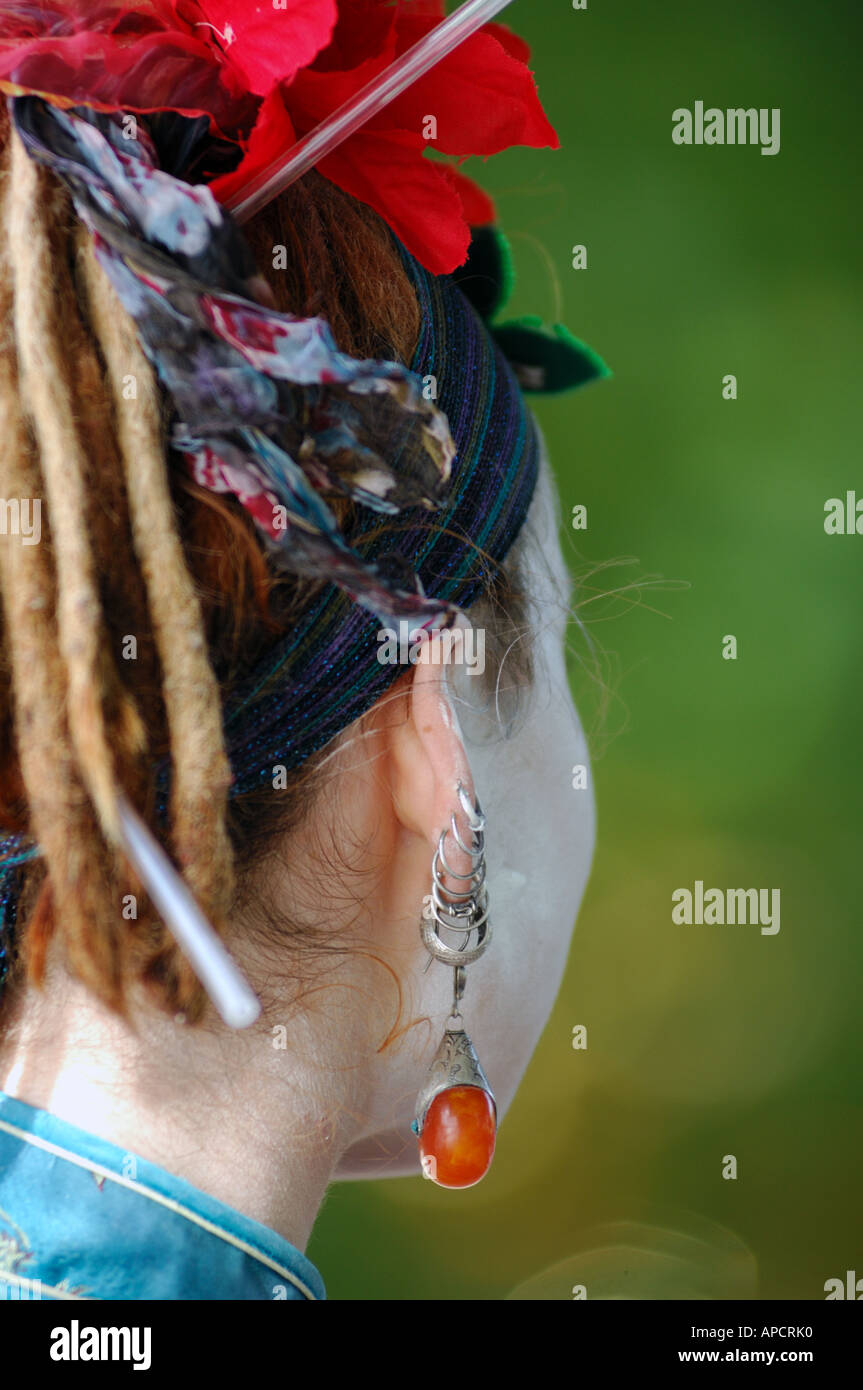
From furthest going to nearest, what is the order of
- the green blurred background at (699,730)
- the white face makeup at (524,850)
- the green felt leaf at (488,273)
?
the green blurred background at (699,730) → the green felt leaf at (488,273) → the white face makeup at (524,850)

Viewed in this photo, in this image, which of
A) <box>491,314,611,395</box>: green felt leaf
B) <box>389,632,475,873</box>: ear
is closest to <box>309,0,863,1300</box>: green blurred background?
<box>491,314,611,395</box>: green felt leaf

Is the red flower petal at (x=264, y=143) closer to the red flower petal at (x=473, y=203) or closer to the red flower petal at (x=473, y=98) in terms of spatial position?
the red flower petal at (x=473, y=98)

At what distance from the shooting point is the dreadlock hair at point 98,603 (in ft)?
1.35

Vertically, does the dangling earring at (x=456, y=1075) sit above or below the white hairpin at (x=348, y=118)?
below

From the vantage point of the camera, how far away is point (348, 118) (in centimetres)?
45

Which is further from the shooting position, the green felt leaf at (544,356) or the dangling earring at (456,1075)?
the green felt leaf at (544,356)

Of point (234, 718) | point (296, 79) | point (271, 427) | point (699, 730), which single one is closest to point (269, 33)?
point (296, 79)

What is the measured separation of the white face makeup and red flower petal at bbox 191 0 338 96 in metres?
0.23

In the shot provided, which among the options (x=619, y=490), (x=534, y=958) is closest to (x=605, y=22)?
(x=619, y=490)

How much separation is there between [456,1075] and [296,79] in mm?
410

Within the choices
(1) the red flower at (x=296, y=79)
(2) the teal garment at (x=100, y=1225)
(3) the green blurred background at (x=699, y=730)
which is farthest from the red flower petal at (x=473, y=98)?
(3) the green blurred background at (x=699, y=730)

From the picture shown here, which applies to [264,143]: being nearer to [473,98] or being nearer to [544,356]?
[473,98]
